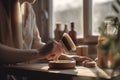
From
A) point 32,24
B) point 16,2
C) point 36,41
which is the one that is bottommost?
point 36,41

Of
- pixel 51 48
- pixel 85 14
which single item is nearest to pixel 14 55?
pixel 51 48

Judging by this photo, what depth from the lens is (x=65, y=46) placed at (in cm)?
145

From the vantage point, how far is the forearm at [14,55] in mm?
1363

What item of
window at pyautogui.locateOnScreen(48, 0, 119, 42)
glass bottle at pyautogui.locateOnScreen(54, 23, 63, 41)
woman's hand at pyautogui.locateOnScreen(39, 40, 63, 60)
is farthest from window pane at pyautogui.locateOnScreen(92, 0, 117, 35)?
woman's hand at pyautogui.locateOnScreen(39, 40, 63, 60)

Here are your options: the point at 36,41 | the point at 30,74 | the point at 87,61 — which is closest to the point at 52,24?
the point at 36,41

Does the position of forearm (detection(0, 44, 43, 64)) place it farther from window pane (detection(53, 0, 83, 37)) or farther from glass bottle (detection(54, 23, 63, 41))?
window pane (detection(53, 0, 83, 37))

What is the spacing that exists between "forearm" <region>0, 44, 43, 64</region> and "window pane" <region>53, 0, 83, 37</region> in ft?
2.42

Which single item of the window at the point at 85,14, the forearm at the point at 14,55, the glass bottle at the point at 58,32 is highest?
the window at the point at 85,14

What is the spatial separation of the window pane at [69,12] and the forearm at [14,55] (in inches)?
29.0

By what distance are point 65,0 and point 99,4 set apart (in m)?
0.33

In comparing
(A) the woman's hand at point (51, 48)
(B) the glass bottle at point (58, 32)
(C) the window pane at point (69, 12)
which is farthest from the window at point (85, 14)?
(A) the woman's hand at point (51, 48)

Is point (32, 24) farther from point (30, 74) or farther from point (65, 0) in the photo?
point (30, 74)

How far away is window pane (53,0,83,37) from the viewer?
6.88ft

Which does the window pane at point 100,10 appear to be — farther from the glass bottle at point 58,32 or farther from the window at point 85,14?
the glass bottle at point 58,32
